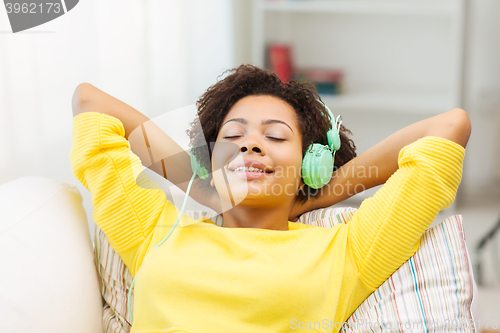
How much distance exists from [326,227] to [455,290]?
1.07 ft

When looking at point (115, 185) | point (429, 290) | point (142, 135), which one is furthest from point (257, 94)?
point (429, 290)

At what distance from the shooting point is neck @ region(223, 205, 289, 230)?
1071 mm

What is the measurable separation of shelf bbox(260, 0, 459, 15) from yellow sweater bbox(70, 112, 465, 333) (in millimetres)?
1911

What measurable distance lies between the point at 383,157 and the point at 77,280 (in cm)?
76

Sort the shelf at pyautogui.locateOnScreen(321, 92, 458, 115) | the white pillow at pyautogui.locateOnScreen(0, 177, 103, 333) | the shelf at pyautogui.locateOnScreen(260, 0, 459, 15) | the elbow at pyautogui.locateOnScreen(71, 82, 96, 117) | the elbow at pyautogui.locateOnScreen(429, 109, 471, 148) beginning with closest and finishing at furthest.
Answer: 1. the white pillow at pyautogui.locateOnScreen(0, 177, 103, 333)
2. the elbow at pyautogui.locateOnScreen(429, 109, 471, 148)
3. the elbow at pyautogui.locateOnScreen(71, 82, 96, 117)
4. the shelf at pyautogui.locateOnScreen(260, 0, 459, 15)
5. the shelf at pyautogui.locateOnScreen(321, 92, 458, 115)

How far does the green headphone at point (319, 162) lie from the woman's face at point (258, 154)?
2 cm

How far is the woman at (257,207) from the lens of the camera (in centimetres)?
92

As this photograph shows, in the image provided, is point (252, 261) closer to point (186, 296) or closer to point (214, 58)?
point (186, 296)

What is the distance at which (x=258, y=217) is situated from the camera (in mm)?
1075

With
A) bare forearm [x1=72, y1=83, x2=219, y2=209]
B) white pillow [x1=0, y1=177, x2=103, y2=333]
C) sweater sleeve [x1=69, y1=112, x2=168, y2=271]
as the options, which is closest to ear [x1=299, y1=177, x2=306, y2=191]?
bare forearm [x1=72, y1=83, x2=219, y2=209]

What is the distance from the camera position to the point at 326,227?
44.6 inches

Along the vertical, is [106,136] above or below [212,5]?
below

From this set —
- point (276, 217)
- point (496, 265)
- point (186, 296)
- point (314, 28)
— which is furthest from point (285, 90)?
point (314, 28)

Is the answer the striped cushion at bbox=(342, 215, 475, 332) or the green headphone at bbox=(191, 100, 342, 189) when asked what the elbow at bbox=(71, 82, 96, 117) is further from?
the striped cushion at bbox=(342, 215, 475, 332)
